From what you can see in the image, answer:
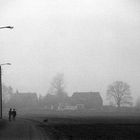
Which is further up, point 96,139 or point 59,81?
point 59,81

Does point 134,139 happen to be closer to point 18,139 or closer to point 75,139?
point 75,139

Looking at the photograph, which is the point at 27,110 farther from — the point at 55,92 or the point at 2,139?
A: the point at 2,139

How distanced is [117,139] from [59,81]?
Result: 170479 millimetres

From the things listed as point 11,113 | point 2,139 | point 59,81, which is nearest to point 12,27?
point 2,139

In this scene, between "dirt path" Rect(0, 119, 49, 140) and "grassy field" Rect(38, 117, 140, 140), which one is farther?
"grassy field" Rect(38, 117, 140, 140)

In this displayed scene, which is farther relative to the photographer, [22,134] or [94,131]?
[94,131]

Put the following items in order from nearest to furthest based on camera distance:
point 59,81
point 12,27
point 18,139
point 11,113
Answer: point 18,139 < point 12,27 < point 11,113 < point 59,81

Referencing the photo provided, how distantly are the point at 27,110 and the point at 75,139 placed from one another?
17493 centimetres

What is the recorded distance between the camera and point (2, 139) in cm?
2627

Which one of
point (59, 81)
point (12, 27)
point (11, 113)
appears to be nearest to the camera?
point (12, 27)

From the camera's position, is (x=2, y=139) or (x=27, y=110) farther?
(x=27, y=110)

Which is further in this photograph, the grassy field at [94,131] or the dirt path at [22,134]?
the grassy field at [94,131]

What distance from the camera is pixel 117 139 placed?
87.1ft

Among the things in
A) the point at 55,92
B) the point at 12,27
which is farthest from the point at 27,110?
the point at 12,27
